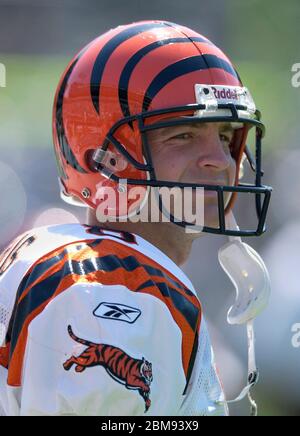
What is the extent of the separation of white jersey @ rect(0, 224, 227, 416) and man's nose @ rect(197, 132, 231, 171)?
0.33m

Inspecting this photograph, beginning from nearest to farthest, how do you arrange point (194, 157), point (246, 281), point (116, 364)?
point (116, 364)
point (194, 157)
point (246, 281)

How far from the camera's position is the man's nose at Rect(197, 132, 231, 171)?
1828mm

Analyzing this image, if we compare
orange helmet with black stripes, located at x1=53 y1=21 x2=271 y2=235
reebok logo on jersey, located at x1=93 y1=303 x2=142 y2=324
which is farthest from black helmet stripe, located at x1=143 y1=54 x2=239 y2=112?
reebok logo on jersey, located at x1=93 y1=303 x2=142 y2=324

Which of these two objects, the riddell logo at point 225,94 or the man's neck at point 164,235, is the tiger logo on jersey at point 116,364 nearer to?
the man's neck at point 164,235

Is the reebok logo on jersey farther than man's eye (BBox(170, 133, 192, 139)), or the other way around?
man's eye (BBox(170, 133, 192, 139))

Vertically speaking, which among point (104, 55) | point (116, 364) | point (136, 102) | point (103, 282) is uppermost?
point (104, 55)

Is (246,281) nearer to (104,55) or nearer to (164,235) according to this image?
(164,235)

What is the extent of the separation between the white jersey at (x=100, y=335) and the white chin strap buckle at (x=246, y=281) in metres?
0.29

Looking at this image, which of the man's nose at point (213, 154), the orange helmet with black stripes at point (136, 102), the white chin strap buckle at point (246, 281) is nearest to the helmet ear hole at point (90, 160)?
the orange helmet with black stripes at point (136, 102)

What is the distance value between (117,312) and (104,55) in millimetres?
782

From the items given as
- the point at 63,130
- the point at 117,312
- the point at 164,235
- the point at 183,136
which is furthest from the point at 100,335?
the point at 63,130

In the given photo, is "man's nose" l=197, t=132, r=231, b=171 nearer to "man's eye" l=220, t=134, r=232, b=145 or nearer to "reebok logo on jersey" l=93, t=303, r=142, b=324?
"man's eye" l=220, t=134, r=232, b=145

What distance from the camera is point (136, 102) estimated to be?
6.13ft

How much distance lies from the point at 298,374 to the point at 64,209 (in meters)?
1.69
